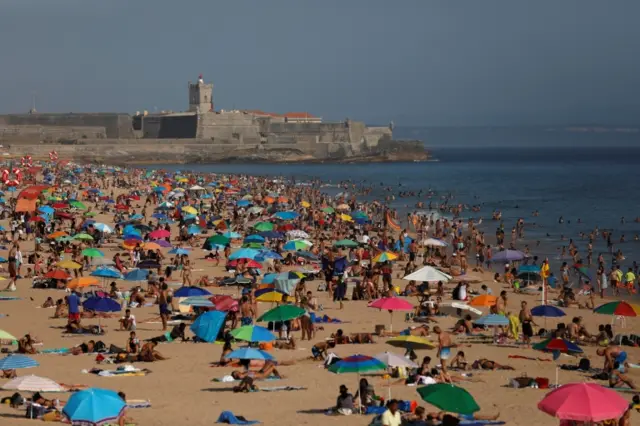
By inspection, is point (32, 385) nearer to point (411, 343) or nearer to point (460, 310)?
point (411, 343)

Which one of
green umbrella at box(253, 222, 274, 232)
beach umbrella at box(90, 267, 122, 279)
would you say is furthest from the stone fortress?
beach umbrella at box(90, 267, 122, 279)

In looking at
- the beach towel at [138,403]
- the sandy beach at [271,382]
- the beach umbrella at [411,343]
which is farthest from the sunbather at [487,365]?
the beach towel at [138,403]

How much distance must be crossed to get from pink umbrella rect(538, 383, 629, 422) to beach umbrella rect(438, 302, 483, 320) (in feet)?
27.7

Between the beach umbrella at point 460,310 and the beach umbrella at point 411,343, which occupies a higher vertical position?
the beach umbrella at point 411,343

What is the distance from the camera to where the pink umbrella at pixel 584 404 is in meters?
8.82

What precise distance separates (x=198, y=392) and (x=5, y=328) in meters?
5.66

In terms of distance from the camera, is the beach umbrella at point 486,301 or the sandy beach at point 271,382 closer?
the sandy beach at point 271,382

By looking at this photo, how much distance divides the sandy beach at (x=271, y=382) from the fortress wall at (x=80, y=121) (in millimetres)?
85982

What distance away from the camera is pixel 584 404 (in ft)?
29.2

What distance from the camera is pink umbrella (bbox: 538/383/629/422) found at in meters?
8.82

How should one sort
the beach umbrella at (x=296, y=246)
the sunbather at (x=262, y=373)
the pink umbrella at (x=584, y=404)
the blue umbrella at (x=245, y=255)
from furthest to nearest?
1. the beach umbrella at (x=296, y=246)
2. the blue umbrella at (x=245, y=255)
3. the sunbather at (x=262, y=373)
4. the pink umbrella at (x=584, y=404)

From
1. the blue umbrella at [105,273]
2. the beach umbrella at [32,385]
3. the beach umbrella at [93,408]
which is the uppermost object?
the beach umbrella at [93,408]

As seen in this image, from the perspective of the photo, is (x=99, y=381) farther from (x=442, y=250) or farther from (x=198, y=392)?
(x=442, y=250)

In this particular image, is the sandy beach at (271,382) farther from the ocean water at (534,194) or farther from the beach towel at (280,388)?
the ocean water at (534,194)
